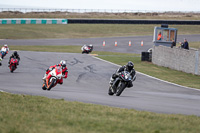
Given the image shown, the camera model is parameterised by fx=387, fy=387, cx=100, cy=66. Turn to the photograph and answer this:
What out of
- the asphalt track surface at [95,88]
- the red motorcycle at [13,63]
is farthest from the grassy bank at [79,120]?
the red motorcycle at [13,63]

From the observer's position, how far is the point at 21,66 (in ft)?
81.6

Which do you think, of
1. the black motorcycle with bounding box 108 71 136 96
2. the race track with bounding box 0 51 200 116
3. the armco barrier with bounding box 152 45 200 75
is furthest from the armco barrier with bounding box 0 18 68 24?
the black motorcycle with bounding box 108 71 136 96

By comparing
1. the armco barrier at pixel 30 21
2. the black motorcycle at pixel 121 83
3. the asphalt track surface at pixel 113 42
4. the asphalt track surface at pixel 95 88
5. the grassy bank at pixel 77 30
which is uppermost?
the armco barrier at pixel 30 21

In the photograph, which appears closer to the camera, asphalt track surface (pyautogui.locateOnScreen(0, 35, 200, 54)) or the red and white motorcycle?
the red and white motorcycle

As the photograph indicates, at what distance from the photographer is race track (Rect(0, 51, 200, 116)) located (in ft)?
40.7

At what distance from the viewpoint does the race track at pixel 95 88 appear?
12391 millimetres

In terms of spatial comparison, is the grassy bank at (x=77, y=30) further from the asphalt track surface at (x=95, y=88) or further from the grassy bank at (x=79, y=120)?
the grassy bank at (x=79, y=120)

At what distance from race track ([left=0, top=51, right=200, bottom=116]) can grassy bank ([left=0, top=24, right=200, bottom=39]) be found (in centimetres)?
2761

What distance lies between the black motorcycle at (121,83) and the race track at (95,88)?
0.95 ft

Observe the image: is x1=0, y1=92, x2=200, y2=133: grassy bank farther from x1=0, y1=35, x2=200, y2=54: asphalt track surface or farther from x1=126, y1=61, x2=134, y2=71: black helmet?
x1=0, y1=35, x2=200, y2=54: asphalt track surface

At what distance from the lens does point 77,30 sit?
65.6 meters

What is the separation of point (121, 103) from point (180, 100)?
2.45 meters

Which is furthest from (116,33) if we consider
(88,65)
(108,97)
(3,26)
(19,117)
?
(19,117)

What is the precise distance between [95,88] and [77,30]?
161 ft
